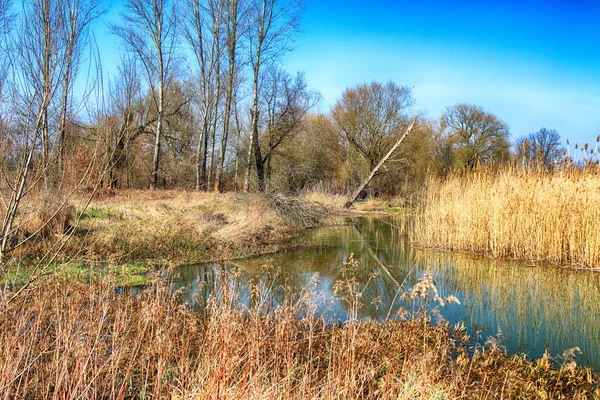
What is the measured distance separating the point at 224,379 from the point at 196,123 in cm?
2692

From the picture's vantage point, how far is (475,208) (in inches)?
342

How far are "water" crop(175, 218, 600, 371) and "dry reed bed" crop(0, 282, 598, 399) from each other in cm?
45

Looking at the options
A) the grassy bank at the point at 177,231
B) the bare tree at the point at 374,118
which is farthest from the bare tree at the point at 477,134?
the grassy bank at the point at 177,231

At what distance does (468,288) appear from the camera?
20.9 ft

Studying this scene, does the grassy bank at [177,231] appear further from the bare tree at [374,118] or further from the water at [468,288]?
the bare tree at [374,118]

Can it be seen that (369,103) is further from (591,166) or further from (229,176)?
(591,166)

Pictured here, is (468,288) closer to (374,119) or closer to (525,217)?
(525,217)

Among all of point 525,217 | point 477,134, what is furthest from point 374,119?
point 525,217

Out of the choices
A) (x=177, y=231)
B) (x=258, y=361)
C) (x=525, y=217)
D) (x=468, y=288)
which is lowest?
(x=468, y=288)

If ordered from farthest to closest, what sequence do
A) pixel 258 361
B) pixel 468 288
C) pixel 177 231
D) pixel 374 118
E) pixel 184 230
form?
pixel 374 118
pixel 184 230
pixel 177 231
pixel 468 288
pixel 258 361

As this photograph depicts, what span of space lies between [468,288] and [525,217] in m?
2.54

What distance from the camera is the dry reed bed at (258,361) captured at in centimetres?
260

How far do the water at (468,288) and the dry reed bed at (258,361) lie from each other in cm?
45

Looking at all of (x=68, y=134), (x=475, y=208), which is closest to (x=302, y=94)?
(x=475, y=208)
